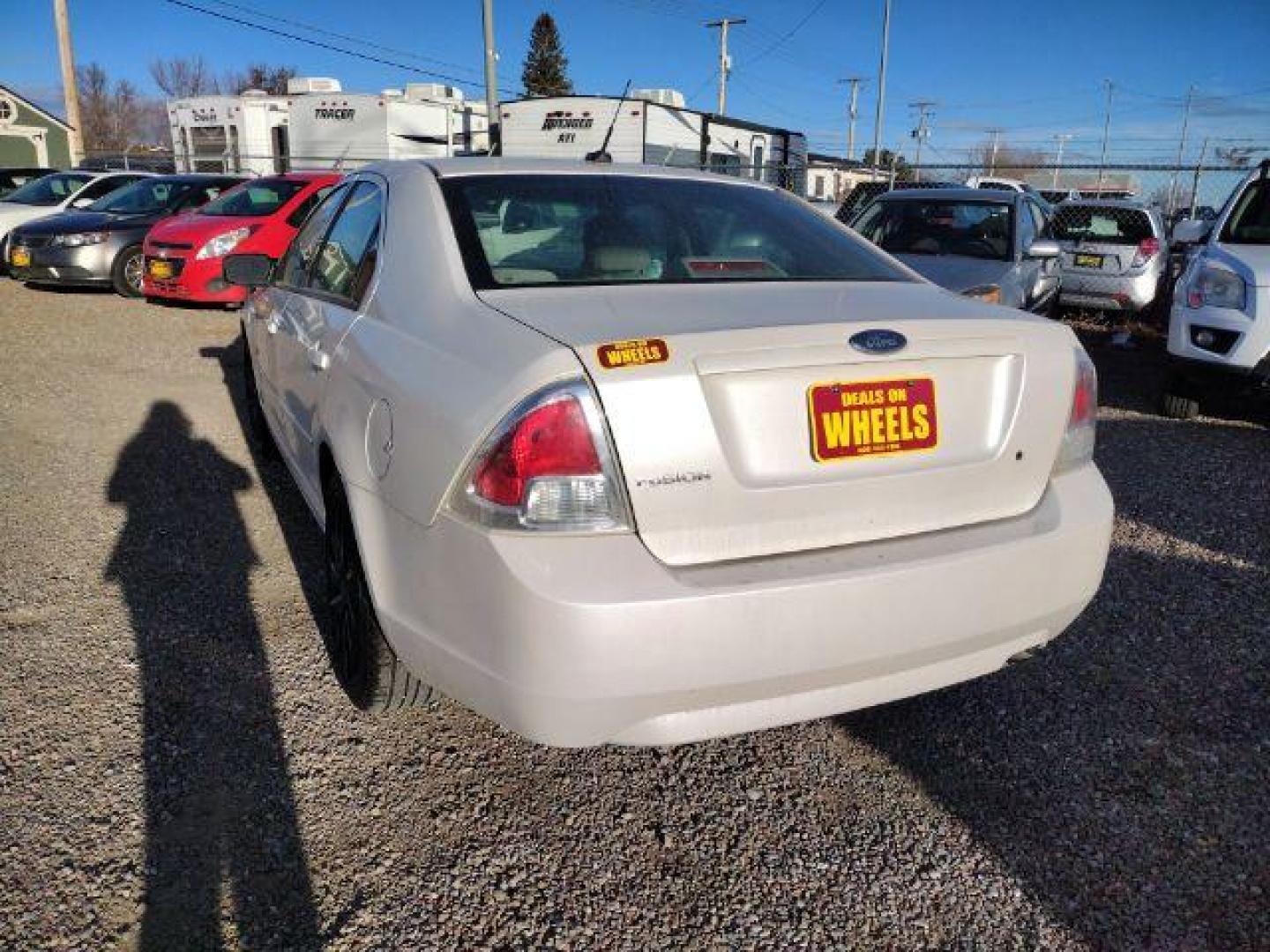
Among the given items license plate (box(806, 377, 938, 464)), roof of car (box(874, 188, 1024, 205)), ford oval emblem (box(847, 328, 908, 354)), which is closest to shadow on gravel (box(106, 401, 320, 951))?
license plate (box(806, 377, 938, 464))

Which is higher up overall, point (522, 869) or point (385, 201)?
point (385, 201)

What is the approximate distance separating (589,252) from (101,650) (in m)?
2.01

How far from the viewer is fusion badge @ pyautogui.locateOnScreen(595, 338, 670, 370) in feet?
5.96

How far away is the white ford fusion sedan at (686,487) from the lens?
1.80 meters

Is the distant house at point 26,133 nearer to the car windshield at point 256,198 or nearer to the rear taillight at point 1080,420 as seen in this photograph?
the car windshield at point 256,198

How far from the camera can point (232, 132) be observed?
22031 mm

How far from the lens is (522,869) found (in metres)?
2.15

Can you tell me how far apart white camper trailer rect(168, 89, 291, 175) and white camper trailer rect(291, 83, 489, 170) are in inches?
36.0

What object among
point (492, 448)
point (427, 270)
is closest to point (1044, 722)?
point (492, 448)

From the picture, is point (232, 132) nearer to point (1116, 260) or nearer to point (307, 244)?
point (1116, 260)

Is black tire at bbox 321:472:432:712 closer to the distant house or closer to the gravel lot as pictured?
the gravel lot

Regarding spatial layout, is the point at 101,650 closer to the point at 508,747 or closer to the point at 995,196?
the point at 508,747

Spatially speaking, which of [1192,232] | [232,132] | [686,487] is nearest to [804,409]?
[686,487]

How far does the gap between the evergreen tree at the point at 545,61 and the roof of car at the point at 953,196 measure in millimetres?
57796
